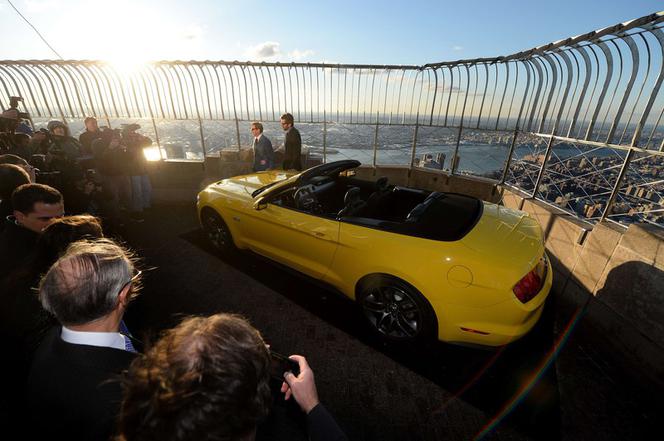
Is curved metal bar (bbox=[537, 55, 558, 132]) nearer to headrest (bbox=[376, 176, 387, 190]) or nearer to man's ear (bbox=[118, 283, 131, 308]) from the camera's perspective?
headrest (bbox=[376, 176, 387, 190])

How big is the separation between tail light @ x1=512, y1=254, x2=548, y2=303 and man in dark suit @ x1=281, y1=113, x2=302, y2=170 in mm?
4660

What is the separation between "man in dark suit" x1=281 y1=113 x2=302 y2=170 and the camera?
18.5 feet

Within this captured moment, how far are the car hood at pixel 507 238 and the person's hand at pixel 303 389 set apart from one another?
1.78 m

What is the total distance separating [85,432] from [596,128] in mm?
5546

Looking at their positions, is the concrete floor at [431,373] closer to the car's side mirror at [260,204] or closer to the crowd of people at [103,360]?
the crowd of people at [103,360]

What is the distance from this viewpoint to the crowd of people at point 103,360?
0.71 metres

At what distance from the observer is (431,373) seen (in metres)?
2.59

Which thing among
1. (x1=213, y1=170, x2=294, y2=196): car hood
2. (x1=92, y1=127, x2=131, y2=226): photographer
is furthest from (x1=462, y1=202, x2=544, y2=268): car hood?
(x1=92, y1=127, x2=131, y2=226): photographer

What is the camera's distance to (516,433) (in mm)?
2131

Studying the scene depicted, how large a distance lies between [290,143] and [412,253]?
4.12 meters

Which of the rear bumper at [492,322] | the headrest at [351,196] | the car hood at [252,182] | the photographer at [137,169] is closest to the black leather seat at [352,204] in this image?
the headrest at [351,196]

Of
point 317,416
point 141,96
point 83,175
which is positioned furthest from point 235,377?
point 141,96

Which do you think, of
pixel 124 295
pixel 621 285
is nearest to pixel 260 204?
pixel 124 295

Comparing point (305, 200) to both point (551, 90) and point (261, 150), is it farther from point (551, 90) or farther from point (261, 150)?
point (551, 90)
